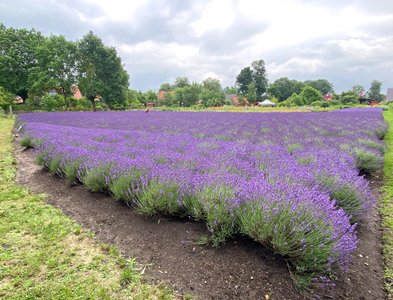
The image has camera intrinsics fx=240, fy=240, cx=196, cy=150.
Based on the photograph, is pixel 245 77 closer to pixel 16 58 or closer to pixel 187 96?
pixel 187 96

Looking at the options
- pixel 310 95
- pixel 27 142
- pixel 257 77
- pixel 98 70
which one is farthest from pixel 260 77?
pixel 27 142

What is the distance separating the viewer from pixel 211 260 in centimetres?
204

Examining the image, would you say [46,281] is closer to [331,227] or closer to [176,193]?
[176,193]

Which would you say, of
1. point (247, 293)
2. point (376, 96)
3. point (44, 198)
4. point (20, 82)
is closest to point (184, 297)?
point (247, 293)

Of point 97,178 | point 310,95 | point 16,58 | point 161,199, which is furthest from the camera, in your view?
point 310,95

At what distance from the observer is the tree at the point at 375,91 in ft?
252

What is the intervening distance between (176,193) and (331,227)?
1491mm

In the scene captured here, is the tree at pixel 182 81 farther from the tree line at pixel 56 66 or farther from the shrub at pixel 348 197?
the shrub at pixel 348 197

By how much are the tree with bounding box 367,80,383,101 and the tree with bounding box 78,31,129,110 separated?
80071mm

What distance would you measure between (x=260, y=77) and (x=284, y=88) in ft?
29.6

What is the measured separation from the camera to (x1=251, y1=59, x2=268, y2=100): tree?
233ft

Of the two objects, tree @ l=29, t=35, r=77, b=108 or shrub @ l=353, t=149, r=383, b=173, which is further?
tree @ l=29, t=35, r=77, b=108

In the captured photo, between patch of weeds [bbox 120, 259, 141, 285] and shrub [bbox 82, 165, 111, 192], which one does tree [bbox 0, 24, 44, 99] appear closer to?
shrub [bbox 82, 165, 111, 192]

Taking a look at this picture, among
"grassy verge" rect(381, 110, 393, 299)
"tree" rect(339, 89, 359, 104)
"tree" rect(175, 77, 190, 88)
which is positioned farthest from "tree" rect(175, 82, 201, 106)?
"grassy verge" rect(381, 110, 393, 299)
